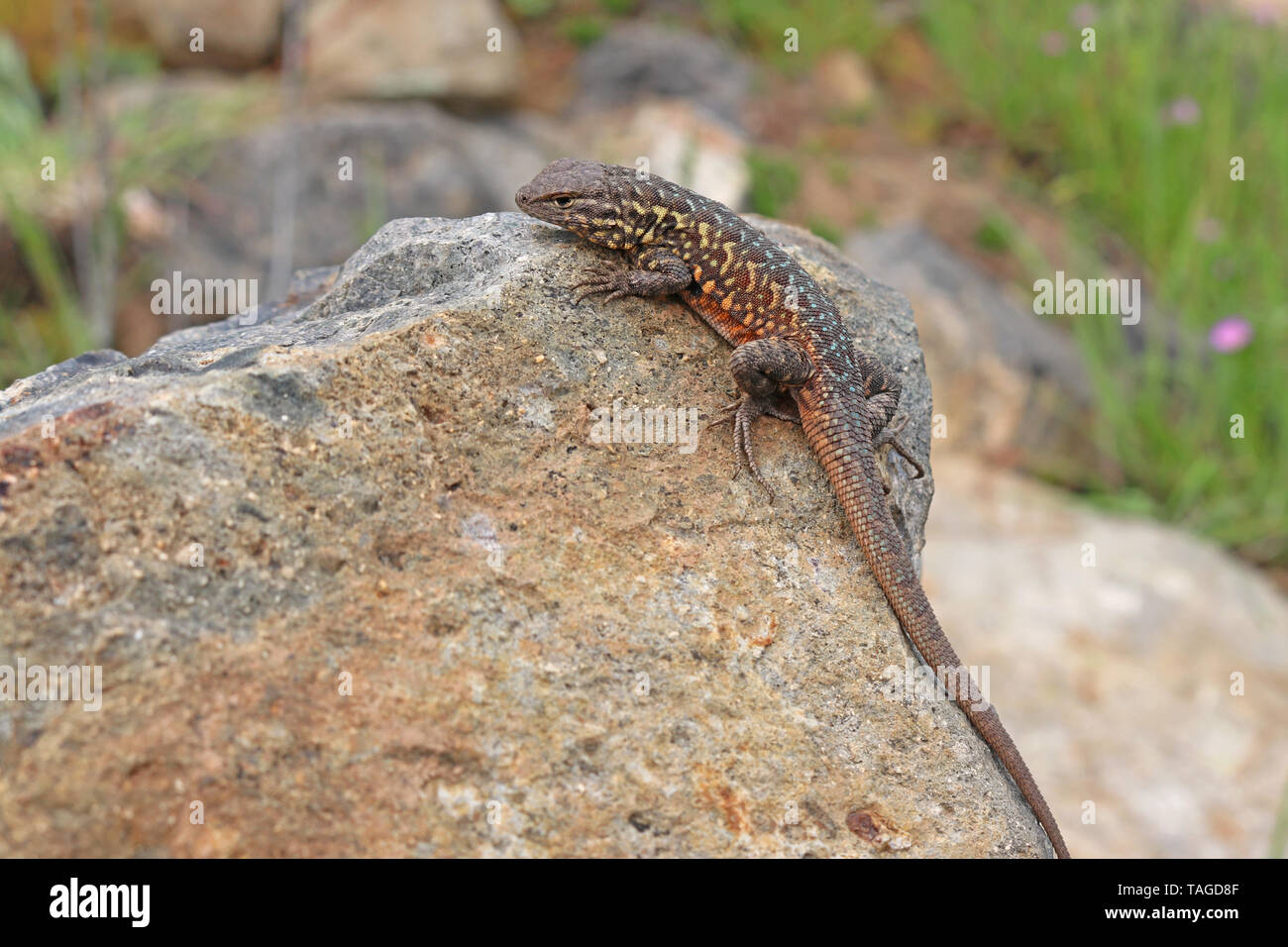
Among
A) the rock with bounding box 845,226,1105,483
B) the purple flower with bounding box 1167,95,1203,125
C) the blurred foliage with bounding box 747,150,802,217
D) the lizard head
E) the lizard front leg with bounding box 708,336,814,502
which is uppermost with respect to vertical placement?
the lizard head

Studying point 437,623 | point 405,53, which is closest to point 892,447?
point 437,623

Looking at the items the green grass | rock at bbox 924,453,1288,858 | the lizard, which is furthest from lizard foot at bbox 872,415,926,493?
the green grass

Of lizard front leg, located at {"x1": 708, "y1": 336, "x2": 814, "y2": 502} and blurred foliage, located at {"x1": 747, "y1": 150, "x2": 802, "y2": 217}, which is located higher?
lizard front leg, located at {"x1": 708, "y1": 336, "x2": 814, "y2": 502}

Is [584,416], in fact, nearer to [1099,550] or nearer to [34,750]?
[34,750]

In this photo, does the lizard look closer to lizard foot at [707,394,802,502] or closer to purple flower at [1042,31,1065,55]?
lizard foot at [707,394,802,502]

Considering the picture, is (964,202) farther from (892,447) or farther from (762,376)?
(762,376)

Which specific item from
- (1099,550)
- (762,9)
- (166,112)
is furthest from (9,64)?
(1099,550)

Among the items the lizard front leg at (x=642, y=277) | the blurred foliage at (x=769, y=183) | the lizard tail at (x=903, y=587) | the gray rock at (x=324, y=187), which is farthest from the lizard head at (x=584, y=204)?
the blurred foliage at (x=769, y=183)
